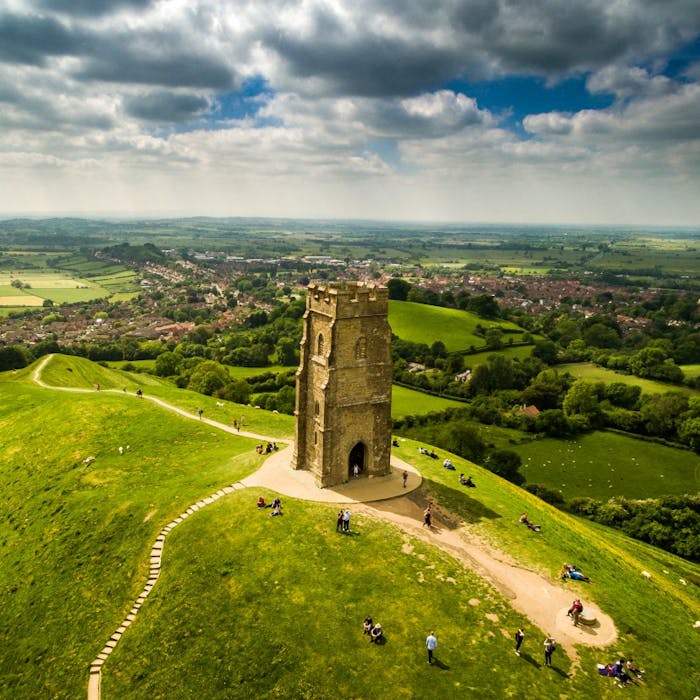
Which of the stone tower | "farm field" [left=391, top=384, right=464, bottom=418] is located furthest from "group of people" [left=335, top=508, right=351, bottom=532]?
"farm field" [left=391, top=384, right=464, bottom=418]

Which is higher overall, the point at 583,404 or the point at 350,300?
the point at 350,300

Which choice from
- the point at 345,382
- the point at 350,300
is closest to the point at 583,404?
A: the point at 345,382

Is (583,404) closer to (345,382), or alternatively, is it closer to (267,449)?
(267,449)

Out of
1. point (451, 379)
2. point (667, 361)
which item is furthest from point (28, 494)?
point (667, 361)

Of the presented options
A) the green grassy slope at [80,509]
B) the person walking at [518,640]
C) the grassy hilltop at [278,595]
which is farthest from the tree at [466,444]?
the person walking at [518,640]

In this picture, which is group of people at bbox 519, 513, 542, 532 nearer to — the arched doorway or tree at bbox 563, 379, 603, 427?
the arched doorway

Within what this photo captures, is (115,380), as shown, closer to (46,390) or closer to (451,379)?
(46,390)
